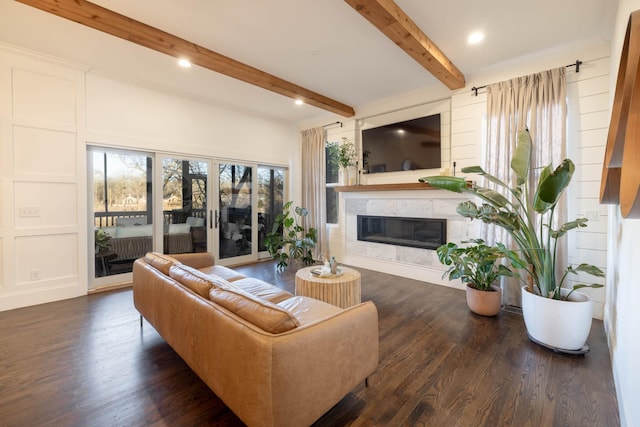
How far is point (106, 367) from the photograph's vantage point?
7.10ft

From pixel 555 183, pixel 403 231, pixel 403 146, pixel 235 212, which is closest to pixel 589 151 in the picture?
pixel 555 183

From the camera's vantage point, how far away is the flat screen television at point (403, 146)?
14.2ft

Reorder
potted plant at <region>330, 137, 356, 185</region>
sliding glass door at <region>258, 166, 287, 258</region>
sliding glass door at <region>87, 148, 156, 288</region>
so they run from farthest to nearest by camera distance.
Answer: sliding glass door at <region>258, 166, 287, 258</region> < potted plant at <region>330, 137, 356, 185</region> < sliding glass door at <region>87, 148, 156, 288</region>

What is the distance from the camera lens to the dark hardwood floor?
1688 mm

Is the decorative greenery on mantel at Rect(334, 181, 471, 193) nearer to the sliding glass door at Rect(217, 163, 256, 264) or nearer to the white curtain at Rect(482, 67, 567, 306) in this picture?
the white curtain at Rect(482, 67, 567, 306)

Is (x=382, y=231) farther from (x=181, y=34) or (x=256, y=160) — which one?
(x=181, y=34)

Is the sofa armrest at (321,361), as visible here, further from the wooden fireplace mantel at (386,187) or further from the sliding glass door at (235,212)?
the sliding glass door at (235,212)

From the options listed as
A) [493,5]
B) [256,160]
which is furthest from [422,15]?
[256,160]

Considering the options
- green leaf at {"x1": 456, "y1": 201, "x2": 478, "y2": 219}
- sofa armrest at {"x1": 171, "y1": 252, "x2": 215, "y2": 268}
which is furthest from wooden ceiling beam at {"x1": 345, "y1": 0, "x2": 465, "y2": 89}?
sofa armrest at {"x1": 171, "y1": 252, "x2": 215, "y2": 268}

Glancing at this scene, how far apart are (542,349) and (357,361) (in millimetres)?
1921

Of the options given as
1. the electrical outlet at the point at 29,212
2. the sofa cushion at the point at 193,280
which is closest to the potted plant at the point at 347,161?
the sofa cushion at the point at 193,280

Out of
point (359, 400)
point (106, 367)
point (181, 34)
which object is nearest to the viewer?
point (359, 400)

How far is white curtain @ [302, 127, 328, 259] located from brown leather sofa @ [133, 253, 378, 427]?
12.2ft

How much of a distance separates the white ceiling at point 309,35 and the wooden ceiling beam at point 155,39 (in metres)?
0.08
